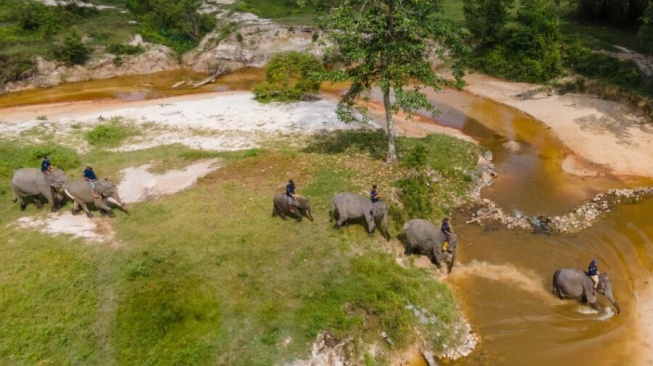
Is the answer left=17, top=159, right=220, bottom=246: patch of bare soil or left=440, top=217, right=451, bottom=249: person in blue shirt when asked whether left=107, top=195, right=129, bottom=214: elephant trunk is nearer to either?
left=17, top=159, right=220, bottom=246: patch of bare soil

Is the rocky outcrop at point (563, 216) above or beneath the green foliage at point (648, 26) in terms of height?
beneath

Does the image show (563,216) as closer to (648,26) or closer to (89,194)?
(648,26)

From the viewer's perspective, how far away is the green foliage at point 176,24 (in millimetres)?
53500

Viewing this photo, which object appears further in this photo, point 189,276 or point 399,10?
point 399,10

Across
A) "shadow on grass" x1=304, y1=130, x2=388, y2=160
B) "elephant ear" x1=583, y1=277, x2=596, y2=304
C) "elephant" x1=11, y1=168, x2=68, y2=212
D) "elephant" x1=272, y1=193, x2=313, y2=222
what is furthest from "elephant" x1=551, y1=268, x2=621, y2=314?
"elephant" x1=11, y1=168, x2=68, y2=212

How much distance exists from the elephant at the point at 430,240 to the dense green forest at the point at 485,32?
2766 cm

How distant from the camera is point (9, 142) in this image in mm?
28703

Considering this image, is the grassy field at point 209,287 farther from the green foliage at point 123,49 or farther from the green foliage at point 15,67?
the green foliage at point 123,49

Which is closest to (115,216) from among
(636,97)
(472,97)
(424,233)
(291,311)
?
(291,311)

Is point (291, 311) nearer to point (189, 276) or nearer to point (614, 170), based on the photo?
point (189, 276)

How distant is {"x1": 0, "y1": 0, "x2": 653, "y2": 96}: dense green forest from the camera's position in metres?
41.9

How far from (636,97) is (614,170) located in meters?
11.2

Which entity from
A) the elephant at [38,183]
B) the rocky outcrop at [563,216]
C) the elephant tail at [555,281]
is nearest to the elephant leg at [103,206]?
the elephant at [38,183]

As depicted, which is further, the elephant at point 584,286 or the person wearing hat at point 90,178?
the person wearing hat at point 90,178
